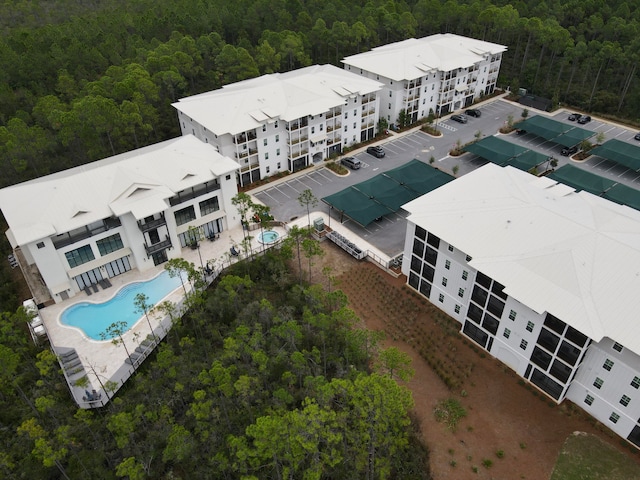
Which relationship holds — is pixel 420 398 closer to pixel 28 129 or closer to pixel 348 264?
pixel 348 264

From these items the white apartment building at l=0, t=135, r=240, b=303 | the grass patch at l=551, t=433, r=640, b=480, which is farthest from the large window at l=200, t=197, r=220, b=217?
the grass patch at l=551, t=433, r=640, b=480

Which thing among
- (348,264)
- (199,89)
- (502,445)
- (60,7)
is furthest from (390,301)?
(60,7)

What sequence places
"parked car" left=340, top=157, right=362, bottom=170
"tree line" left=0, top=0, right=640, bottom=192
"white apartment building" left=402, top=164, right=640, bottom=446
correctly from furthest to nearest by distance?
"parked car" left=340, top=157, right=362, bottom=170, "tree line" left=0, top=0, right=640, bottom=192, "white apartment building" left=402, top=164, right=640, bottom=446

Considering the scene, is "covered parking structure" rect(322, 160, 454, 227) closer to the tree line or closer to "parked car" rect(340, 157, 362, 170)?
"parked car" rect(340, 157, 362, 170)

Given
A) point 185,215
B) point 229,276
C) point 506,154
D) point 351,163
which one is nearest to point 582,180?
point 506,154

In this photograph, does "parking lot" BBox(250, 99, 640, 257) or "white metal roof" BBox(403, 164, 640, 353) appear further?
"parking lot" BBox(250, 99, 640, 257)

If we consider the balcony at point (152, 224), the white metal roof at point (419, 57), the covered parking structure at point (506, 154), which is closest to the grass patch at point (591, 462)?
the covered parking structure at point (506, 154)
